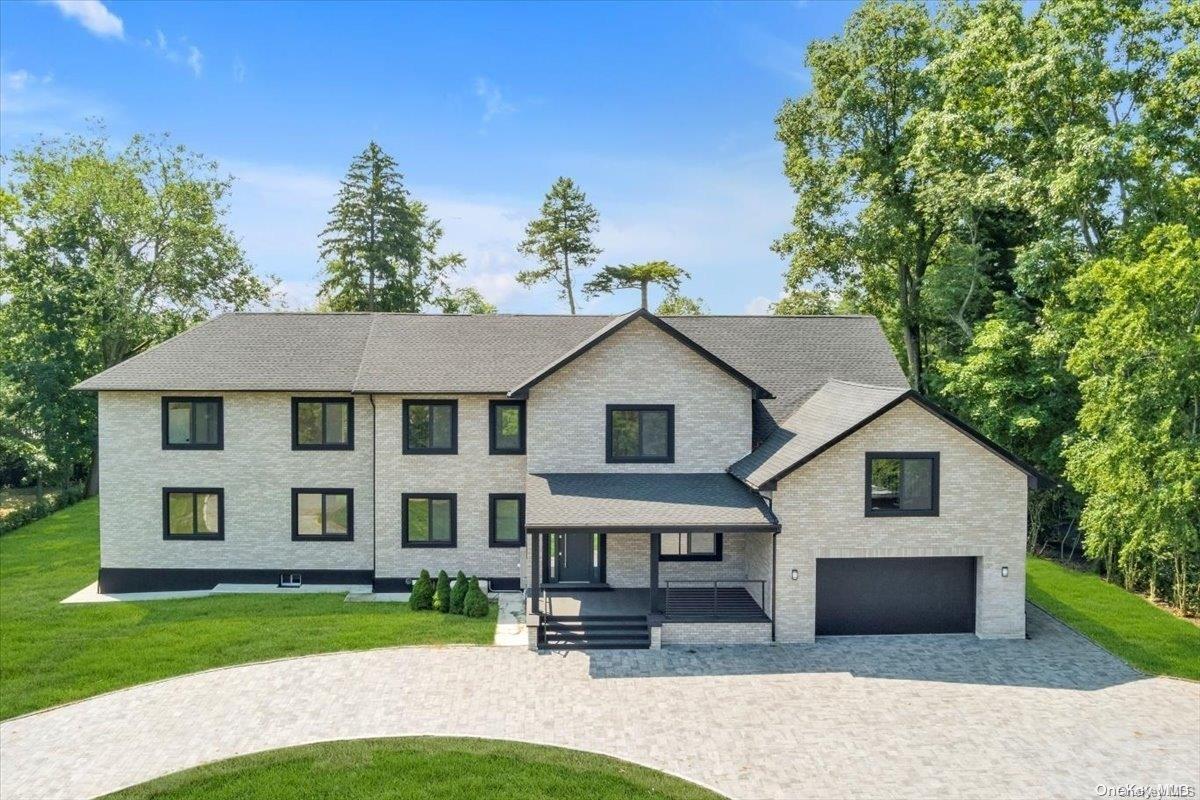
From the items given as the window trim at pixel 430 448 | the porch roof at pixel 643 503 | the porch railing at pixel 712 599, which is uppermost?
the window trim at pixel 430 448

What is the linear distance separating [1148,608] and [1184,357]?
271 inches

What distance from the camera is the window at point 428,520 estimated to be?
69.1 feet

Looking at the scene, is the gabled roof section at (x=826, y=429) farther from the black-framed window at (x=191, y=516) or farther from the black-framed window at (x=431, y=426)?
the black-framed window at (x=191, y=516)

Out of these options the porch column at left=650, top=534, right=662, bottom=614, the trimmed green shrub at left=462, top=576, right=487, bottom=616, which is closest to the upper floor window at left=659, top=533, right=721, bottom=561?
the porch column at left=650, top=534, right=662, bottom=614

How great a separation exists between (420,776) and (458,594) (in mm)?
8070

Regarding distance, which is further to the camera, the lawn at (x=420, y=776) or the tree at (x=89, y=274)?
the tree at (x=89, y=274)

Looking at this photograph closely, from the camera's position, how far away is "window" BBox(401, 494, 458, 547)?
21047 millimetres

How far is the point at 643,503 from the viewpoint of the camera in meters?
17.7

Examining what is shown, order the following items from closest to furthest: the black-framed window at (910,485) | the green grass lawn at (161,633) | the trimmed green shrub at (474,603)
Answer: the green grass lawn at (161,633), the black-framed window at (910,485), the trimmed green shrub at (474,603)

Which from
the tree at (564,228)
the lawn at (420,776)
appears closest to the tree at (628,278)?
the tree at (564,228)

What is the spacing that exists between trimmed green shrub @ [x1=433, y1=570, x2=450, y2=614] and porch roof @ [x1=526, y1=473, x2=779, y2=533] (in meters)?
3.56

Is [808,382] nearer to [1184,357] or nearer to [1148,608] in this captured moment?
[1184,357]

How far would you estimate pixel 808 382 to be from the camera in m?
22.3

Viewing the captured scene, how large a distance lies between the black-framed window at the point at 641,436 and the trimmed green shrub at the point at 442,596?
5650mm
